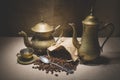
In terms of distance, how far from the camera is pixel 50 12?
1.39 meters

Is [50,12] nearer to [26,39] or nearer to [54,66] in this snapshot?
[26,39]

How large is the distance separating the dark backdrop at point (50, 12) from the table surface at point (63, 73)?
0.22 meters

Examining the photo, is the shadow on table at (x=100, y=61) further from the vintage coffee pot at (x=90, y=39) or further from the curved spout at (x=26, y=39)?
the curved spout at (x=26, y=39)

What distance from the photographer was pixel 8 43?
131 cm

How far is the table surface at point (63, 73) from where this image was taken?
97 centimetres

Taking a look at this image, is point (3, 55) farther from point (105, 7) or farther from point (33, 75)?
point (105, 7)

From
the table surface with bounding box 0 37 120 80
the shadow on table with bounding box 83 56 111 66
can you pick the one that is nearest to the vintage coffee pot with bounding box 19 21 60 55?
the table surface with bounding box 0 37 120 80

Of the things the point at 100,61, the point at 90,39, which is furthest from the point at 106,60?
the point at 90,39

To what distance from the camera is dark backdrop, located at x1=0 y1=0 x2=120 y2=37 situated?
1.37 m

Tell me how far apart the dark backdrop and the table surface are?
217mm

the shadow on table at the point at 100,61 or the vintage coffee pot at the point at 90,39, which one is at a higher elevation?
the vintage coffee pot at the point at 90,39

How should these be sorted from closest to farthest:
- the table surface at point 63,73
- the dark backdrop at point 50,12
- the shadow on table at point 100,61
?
the table surface at point 63,73, the shadow on table at point 100,61, the dark backdrop at point 50,12

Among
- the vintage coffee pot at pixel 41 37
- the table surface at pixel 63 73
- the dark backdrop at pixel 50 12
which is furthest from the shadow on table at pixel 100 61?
the dark backdrop at pixel 50 12

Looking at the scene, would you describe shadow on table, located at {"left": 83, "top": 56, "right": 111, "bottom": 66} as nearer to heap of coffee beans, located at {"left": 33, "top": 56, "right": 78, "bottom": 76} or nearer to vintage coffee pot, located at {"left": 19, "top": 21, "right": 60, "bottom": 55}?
heap of coffee beans, located at {"left": 33, "top": 56, "right": 78, "bottom": 76}
